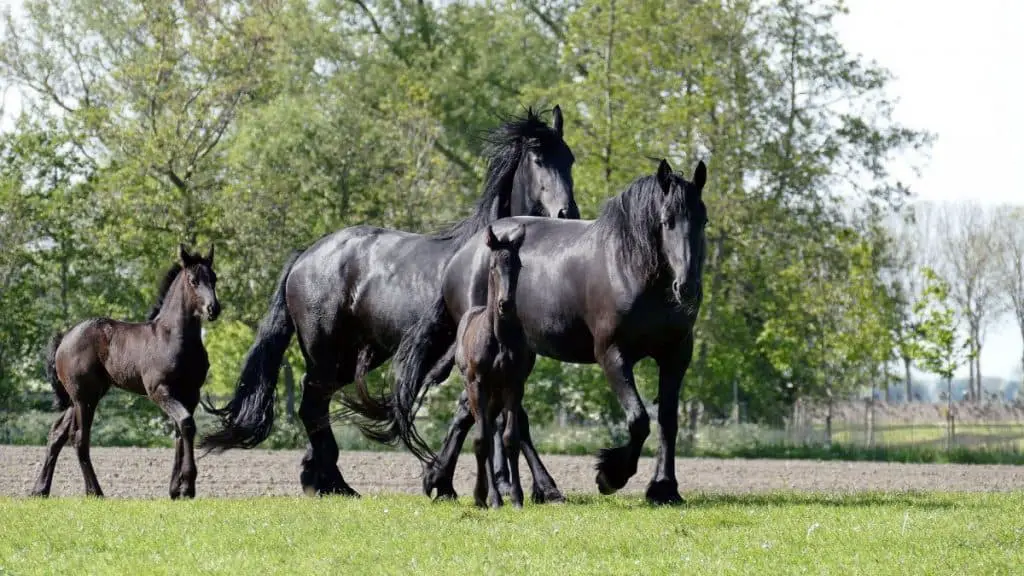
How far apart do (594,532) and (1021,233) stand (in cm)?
6191

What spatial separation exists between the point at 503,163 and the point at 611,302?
2.57 m

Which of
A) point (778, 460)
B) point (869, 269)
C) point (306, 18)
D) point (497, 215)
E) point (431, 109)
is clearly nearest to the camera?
point (497, 215)

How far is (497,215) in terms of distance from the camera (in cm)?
1274

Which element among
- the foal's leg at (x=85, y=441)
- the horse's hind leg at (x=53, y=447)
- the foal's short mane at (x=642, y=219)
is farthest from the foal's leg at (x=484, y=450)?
the horse's hind leg at (x=53, y=447)

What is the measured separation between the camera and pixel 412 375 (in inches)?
463

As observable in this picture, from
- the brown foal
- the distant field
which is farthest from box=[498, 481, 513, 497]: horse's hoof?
the distant field

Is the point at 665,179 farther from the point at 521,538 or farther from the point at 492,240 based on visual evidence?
the point at 521,538

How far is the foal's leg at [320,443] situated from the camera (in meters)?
13.4

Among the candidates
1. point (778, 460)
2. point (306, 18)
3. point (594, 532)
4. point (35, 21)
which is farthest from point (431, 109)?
point (594, 532)

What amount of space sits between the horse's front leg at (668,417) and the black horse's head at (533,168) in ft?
7.03

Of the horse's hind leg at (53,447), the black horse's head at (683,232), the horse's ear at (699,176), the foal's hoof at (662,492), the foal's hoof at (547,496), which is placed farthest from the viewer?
the horse's hind leg at (53,447)

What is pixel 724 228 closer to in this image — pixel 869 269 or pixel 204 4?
pixel 869 269

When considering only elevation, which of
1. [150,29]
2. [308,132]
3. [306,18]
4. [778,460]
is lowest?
[778,460]

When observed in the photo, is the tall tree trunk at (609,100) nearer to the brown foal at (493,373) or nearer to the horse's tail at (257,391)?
the horse's tail at (257,391)
